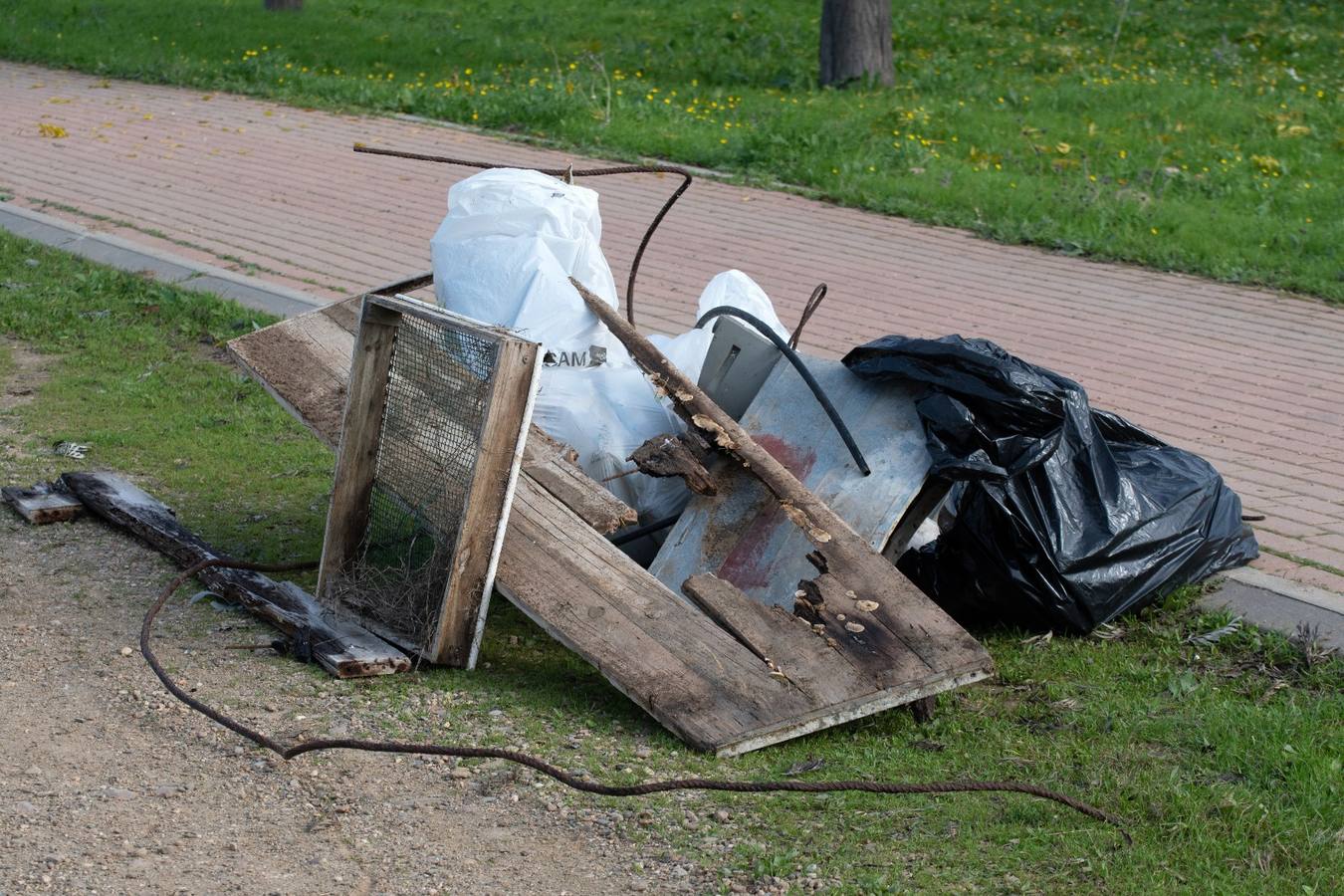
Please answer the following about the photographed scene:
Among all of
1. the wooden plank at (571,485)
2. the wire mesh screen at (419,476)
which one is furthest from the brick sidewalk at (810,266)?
the wire mesh screen at (419,476)

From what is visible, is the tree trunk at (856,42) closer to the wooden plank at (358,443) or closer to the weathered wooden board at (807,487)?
the weathered wooden board at (807,487)

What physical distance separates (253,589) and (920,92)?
9.81m

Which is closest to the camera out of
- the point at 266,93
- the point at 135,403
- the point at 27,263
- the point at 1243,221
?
the point at 135,403

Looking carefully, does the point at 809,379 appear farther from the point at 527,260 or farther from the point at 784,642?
the point at 527,260

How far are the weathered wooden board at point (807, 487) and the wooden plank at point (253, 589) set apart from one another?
31.9 inches

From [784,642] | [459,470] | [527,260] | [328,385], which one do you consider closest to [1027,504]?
[784,642]

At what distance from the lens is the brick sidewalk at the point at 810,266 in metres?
5.97

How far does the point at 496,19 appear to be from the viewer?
1691 centimetres

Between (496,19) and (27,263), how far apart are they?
10175mm

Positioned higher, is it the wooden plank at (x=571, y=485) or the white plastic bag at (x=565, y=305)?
the white plastic bag at (x=565, y=305)

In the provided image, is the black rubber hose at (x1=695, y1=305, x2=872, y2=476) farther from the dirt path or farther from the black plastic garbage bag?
the dirt path

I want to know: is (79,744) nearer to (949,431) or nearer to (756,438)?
(756,438)

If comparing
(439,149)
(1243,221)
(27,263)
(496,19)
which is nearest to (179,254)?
(27,263)

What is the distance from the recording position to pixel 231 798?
310 centimetres
